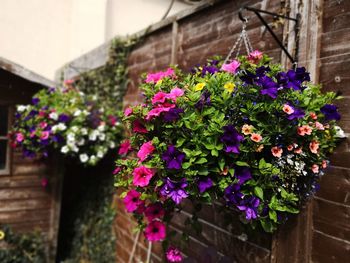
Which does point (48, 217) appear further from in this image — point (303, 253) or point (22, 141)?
point (303, 253)

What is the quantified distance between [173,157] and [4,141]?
3.39 meters

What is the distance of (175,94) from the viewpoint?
75.7 inches

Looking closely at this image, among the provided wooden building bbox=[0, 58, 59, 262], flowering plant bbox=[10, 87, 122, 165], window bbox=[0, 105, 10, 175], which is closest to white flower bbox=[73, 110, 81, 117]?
flowering plant bbox=[10, 87, 122, 165]

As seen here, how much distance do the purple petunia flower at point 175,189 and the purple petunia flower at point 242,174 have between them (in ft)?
0.82

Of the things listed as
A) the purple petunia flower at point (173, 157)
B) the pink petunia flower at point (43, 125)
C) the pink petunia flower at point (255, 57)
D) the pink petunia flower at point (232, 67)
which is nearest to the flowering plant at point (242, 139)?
the purple petunia flower at point (173, 157)

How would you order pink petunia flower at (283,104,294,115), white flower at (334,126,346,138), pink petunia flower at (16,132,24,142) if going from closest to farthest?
pink petunia flower at (283,104,294,115)
white flower at (334,126,346,138)
pink petunia flower at (16,132,24,142)

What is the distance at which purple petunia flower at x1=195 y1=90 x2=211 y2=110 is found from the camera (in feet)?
6.19

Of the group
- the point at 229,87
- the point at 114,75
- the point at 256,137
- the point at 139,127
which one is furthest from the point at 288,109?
the point at 114,75

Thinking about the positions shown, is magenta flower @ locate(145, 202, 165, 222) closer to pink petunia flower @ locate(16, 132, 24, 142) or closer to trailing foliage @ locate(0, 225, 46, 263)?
pink petunia flower @ locate(16, 132, 24, 142)

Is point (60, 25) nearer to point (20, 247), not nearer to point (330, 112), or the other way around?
point (20, 247)

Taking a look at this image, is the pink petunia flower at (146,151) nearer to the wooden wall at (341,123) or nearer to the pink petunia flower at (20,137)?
the wooden wall at (341,123)

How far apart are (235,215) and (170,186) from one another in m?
0.76

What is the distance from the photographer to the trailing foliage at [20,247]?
451 centimetres

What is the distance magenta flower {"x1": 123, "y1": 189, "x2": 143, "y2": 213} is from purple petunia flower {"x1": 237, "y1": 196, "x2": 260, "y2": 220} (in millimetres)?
746
